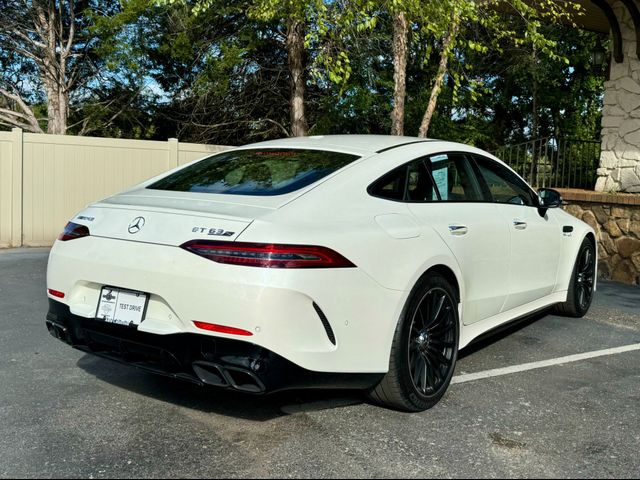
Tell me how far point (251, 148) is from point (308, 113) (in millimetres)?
13704

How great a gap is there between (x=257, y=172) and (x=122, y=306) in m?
1.10

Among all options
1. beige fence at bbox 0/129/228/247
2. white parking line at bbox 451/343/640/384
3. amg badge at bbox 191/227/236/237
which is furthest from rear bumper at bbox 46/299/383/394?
beige fence at bbox 0/129/228/247

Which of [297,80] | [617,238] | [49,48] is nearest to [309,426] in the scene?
[617,238]

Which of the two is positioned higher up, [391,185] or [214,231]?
[391,185]

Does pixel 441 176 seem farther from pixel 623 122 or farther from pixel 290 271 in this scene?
pixel 623 122

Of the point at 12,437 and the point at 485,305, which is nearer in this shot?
the point at 12,437

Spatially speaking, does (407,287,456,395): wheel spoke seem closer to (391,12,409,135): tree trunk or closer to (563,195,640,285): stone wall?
(563,195,640,285): stone wall

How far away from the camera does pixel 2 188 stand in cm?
1114

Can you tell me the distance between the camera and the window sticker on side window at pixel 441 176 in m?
4.25

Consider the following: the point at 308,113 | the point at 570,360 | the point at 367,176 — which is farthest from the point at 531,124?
the point at 367,176

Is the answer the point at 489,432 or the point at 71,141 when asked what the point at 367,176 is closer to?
the point at 489,432

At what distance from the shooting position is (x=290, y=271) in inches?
120

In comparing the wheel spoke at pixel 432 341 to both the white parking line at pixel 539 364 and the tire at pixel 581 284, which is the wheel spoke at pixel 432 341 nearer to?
the white parking line at pixel 539 364

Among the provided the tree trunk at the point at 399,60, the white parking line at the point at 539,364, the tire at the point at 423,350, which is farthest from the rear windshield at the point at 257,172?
the tree trunk at the point at 399,60
